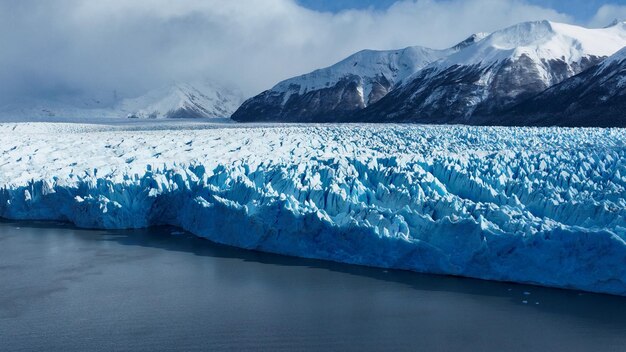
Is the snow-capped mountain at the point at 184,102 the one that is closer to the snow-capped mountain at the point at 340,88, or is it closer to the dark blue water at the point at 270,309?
the snow-capped mountain at the point at 340,88

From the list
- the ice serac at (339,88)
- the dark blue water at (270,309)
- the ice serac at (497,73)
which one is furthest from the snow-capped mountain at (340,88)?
the dark blue water at (270,309)

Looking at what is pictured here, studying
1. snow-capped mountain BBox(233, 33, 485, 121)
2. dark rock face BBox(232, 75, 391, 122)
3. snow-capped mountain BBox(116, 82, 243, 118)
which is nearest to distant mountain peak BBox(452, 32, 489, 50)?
snow-capped mountain BBox(233, 33, 485, 121)

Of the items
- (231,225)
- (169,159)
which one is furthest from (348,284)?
(169,159)

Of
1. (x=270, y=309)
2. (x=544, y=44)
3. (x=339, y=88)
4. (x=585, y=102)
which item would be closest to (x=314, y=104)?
(x=339, y=88)

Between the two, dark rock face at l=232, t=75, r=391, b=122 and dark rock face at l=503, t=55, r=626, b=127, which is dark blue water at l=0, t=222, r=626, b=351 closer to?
dark rock face at l=503, t=55, r=626, b=127

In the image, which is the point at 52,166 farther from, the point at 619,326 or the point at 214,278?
the point at 619,326

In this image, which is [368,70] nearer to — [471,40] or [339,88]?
[339,88]
